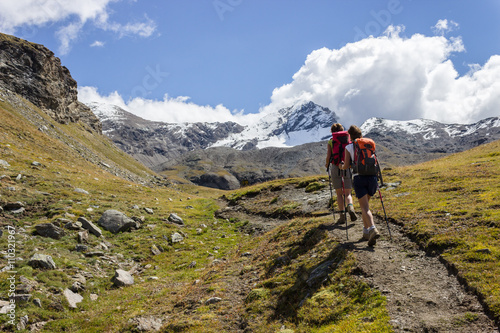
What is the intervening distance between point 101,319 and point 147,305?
1.81 meters

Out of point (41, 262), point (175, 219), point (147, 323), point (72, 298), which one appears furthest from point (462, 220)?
point (175, 219)

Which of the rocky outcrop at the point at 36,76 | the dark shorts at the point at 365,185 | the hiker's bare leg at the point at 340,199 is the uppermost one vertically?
the rocky outcrop at the point at 36,76

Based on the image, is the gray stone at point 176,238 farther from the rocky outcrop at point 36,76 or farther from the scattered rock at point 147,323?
the rocky outcrop at point 36,76

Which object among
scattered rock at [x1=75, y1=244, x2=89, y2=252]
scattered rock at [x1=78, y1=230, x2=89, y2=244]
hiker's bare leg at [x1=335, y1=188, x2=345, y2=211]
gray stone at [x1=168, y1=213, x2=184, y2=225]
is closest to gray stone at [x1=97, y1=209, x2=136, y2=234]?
scattered rock at [x1=78, y1=230, x2=89, y2=244]

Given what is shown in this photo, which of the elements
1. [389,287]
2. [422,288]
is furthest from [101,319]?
[422,288]

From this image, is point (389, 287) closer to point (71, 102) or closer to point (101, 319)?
point (101, 319)

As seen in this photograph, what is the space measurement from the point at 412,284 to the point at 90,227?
60.6 feet

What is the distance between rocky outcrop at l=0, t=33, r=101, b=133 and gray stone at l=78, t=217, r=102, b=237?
295 feet

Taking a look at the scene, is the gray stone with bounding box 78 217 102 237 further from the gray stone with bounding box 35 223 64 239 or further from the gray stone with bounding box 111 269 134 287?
the gray stone with bounding box 111 269 134 287

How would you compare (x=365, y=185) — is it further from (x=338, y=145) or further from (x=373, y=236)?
(x=338, y=145)

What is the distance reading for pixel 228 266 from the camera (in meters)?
15.7

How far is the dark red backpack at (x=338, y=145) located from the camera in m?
14.1

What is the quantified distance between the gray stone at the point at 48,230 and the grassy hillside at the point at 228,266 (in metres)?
0.38

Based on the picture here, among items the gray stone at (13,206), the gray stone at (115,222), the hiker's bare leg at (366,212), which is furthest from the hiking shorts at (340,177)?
the gray stone at (13,206)
